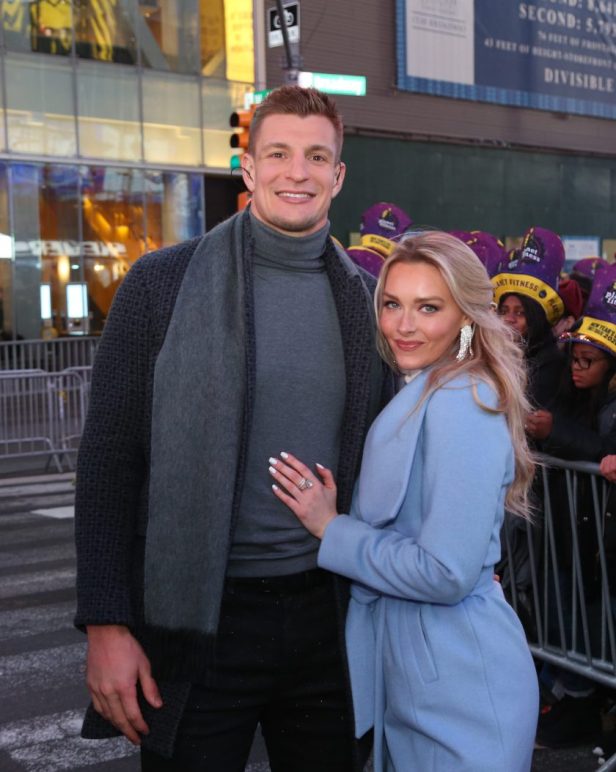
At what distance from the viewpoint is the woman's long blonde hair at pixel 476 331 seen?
2.48 metres

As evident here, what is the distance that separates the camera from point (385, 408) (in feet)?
8.36

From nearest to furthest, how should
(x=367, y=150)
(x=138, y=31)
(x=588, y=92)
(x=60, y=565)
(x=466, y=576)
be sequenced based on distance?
(x=466, y=576)
(x=60, y=565)
(x=138, y=31)
(x=367, y=150)
(x=588, y=92)

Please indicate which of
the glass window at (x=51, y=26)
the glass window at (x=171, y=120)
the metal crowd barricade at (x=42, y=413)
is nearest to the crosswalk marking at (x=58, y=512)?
the metal crowd barricade at (x=42, y=413)

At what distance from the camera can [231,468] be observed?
2408mm

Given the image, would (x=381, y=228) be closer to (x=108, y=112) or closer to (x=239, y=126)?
(x=239, y=126)

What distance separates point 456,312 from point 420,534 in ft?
1.65

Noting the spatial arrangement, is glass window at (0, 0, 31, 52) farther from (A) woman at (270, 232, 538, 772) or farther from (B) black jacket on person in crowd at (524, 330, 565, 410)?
(A) woman at (270, 232, 538, 772)

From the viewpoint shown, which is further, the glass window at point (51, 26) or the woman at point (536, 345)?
the glass window at point (51, 26)

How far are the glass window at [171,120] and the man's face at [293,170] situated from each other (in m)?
20.5

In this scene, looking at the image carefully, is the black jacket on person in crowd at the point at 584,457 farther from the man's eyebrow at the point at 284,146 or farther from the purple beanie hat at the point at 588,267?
the purple beanie hat at the point at 588,267

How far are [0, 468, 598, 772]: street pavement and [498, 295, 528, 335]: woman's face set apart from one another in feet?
6.89

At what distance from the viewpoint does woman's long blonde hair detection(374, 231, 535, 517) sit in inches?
97.5

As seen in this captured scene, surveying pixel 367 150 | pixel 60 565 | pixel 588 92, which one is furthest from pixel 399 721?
A: pixel 588 92

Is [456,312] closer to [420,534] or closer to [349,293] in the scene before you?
[349,293]
